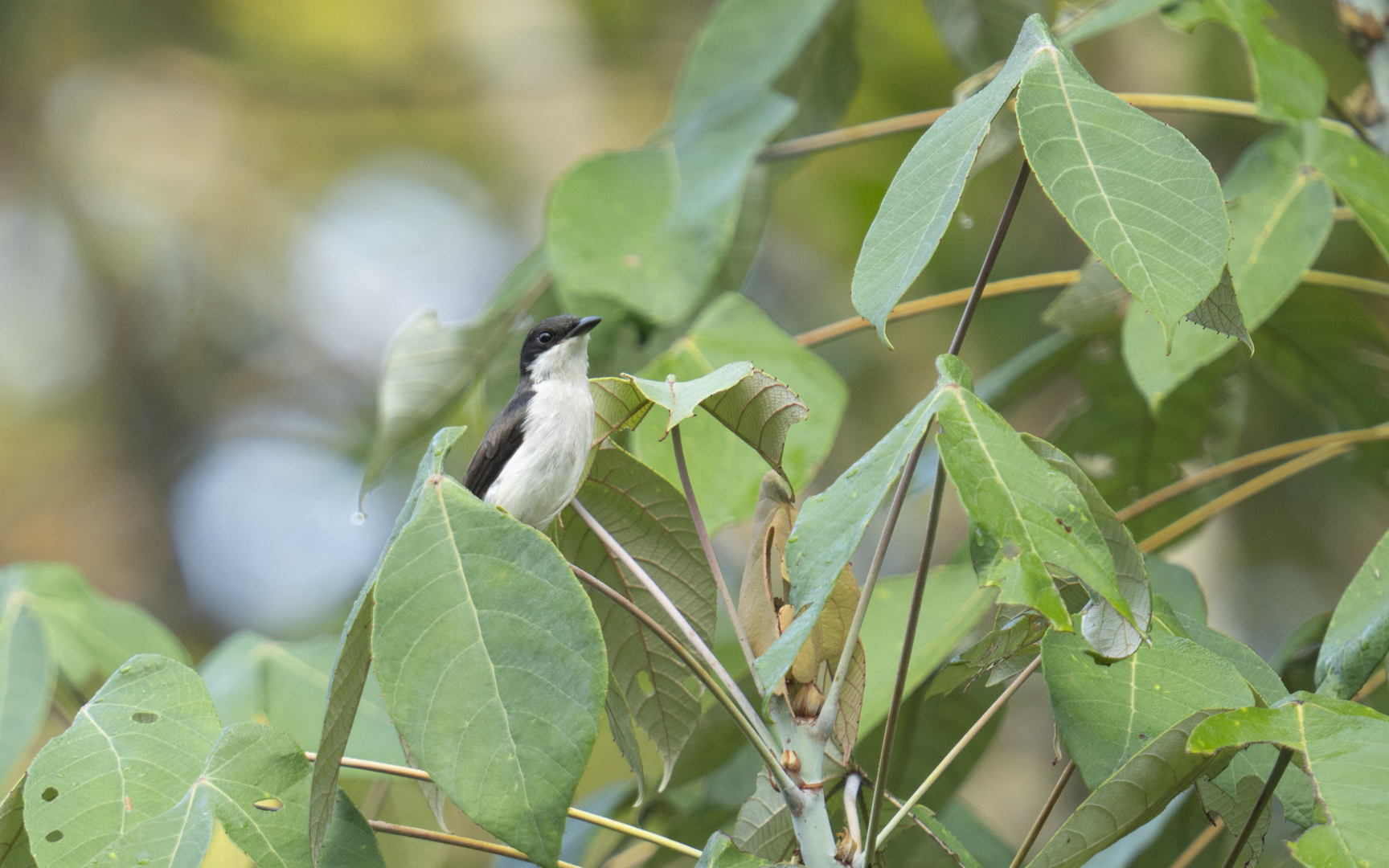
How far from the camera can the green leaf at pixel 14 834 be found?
129 cm

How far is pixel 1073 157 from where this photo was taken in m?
1.04

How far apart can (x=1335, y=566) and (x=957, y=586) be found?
3.69 metres

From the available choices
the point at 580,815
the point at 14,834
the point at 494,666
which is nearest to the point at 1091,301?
the point at 580,815

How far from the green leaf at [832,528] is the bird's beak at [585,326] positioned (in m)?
1.22

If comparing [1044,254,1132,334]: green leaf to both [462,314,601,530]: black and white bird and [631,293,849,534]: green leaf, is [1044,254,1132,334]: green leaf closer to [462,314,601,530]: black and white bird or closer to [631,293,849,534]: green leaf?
[631,293,849,534]: green leaf

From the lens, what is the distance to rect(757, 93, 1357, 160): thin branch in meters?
2.07

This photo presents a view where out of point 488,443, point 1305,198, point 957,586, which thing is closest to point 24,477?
point 488,443

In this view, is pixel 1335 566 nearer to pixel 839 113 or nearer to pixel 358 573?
pixel 839 113

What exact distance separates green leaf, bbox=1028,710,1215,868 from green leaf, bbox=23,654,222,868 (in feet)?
2.80

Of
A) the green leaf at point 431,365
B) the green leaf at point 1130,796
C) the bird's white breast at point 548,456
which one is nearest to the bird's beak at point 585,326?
the bird's white breast at point 548,456

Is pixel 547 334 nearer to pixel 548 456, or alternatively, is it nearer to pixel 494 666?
pixel 548 456

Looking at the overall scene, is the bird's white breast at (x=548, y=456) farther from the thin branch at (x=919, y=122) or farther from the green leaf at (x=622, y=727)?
the thin branch at (x=919, y=122)

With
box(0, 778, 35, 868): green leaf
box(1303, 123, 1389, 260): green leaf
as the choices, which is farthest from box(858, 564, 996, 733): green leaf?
box(0, 778, 35, 868): green leaf

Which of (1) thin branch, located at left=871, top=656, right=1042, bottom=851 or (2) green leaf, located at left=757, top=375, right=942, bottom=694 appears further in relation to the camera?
(1) thin branch, located at left=871, top=656, right=1042, bottom=851
